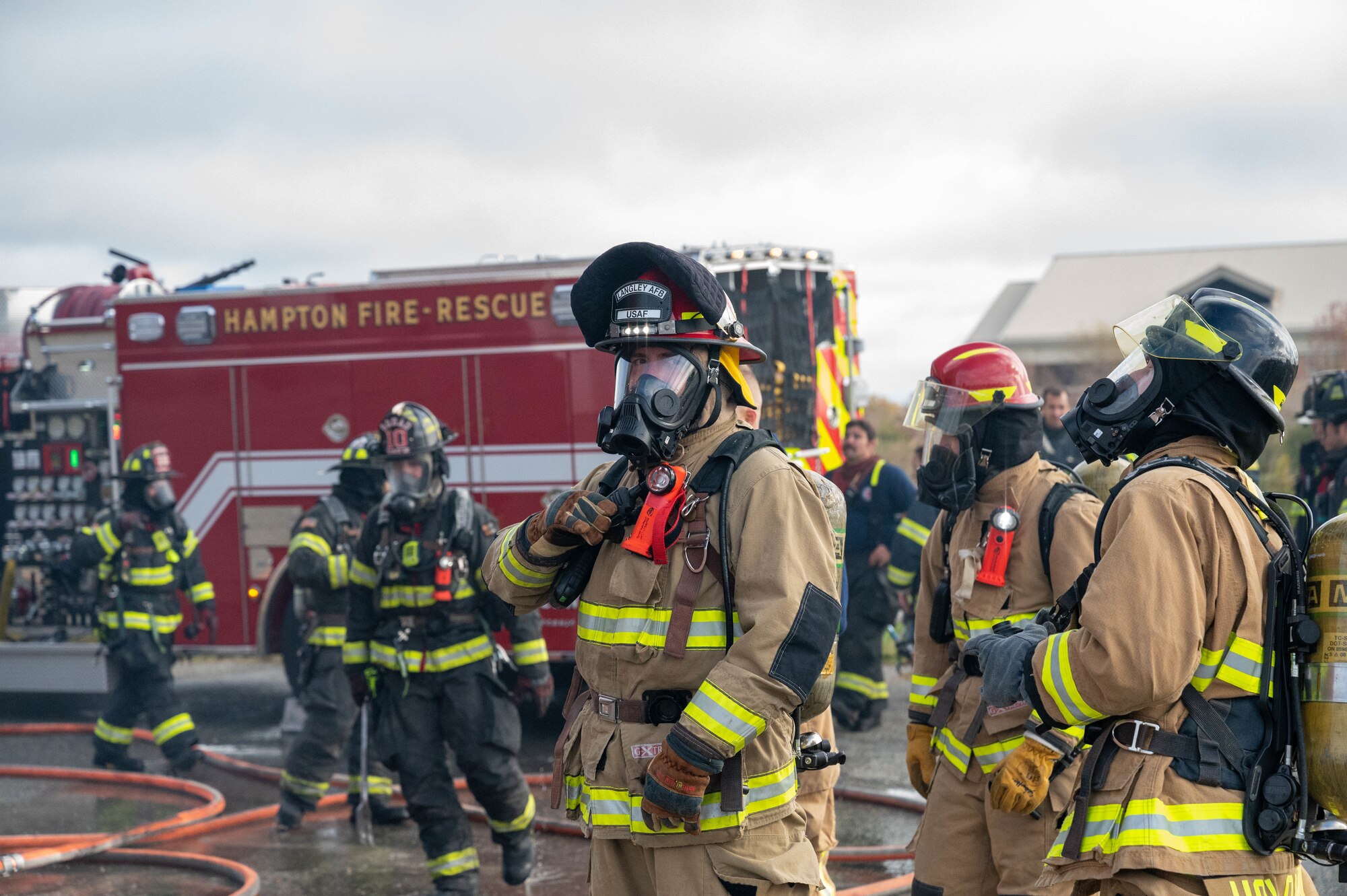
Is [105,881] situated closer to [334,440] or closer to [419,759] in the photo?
[419,759]

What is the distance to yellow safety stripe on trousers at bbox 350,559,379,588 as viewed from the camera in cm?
540


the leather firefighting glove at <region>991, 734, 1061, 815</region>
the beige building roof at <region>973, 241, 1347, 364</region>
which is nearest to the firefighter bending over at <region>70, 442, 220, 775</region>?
the leather firefighting glove at <region>991, 734, 1061, 815</region>

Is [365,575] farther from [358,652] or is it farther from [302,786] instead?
[302,786]

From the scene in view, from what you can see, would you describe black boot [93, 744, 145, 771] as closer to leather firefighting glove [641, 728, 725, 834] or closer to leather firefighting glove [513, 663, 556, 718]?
leather firefighting glove [513, 663, 556, 718]

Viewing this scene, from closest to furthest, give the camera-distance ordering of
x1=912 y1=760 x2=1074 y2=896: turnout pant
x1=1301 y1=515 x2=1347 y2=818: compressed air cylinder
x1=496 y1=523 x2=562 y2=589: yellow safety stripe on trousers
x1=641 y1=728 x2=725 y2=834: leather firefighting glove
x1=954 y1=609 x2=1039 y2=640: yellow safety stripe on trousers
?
x1=1301 y1=515 x2=1347 y2=818: compressed air cylinder
x1=641 y1=728 x2=725 y2=834: leather firefighting glove
x1=496 y1=523 x2=562 y2=589: yellow safety stripe on trousers
x1=912 y1=760 x2=1074 y2=896: turnout pant
x1=954 y1=609 x2=1039 y2=640: yellow safety stripe on trousers

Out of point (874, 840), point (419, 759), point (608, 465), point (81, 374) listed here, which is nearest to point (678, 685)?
point (608, 465)

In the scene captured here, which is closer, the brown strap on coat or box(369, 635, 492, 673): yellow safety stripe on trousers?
the brown strap on coat

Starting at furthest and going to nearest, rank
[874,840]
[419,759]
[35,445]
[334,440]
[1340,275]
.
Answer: [1340,275]
[35,445]
[334,440]
[874,840]
[419,759]

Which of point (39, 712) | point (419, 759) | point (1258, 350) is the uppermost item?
point (1258, 350)

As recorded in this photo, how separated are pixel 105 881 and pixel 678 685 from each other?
160 inches

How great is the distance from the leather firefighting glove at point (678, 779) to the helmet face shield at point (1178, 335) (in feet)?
4.08

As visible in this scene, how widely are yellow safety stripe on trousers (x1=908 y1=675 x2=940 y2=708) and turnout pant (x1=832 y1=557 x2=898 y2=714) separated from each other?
4.19 meters

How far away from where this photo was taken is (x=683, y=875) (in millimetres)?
2787

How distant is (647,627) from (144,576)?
579cm
